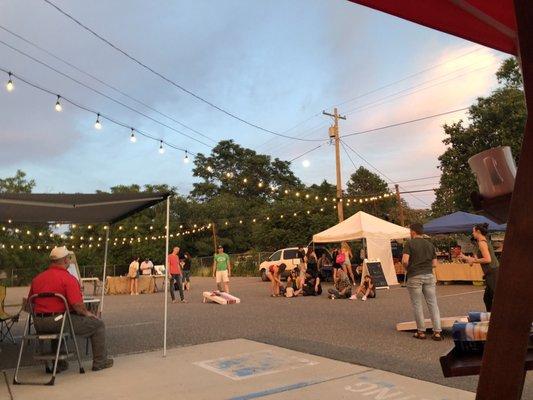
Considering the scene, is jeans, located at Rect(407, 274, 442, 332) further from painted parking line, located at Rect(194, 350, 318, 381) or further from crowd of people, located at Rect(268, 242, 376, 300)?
crowd of people, located at Rect(268, 242, 376, 300)

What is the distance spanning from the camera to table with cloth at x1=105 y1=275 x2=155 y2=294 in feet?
65.4

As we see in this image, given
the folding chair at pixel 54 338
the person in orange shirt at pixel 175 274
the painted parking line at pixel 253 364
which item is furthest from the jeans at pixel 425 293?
the person in orange shirt at pixel 175 274

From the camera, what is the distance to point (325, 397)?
162 inches

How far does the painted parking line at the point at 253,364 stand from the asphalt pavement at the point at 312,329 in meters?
0.44

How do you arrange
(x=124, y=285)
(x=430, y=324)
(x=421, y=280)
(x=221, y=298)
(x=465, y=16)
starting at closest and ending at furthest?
(x=465, y=16) → (x=421, y=280) → (x=430, y=324) → (x=221, y=298) → (x=124, y=285)

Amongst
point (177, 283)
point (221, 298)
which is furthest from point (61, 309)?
point (177, 283)

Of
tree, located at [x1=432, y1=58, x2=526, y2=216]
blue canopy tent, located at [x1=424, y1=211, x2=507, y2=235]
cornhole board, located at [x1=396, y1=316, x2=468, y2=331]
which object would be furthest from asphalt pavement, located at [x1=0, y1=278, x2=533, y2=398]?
tree, located at [x1=432, y1=58, x2=526, y2=216]

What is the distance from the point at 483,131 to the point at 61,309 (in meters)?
21.6

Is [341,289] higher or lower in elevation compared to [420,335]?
higher

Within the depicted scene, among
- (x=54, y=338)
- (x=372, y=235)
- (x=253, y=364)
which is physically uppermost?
(x=372, y=235)

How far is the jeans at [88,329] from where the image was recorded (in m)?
5.20

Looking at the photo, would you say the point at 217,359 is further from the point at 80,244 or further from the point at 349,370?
the point at 80,244

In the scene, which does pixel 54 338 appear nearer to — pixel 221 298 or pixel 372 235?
pixel 221 298

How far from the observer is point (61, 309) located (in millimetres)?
5270
